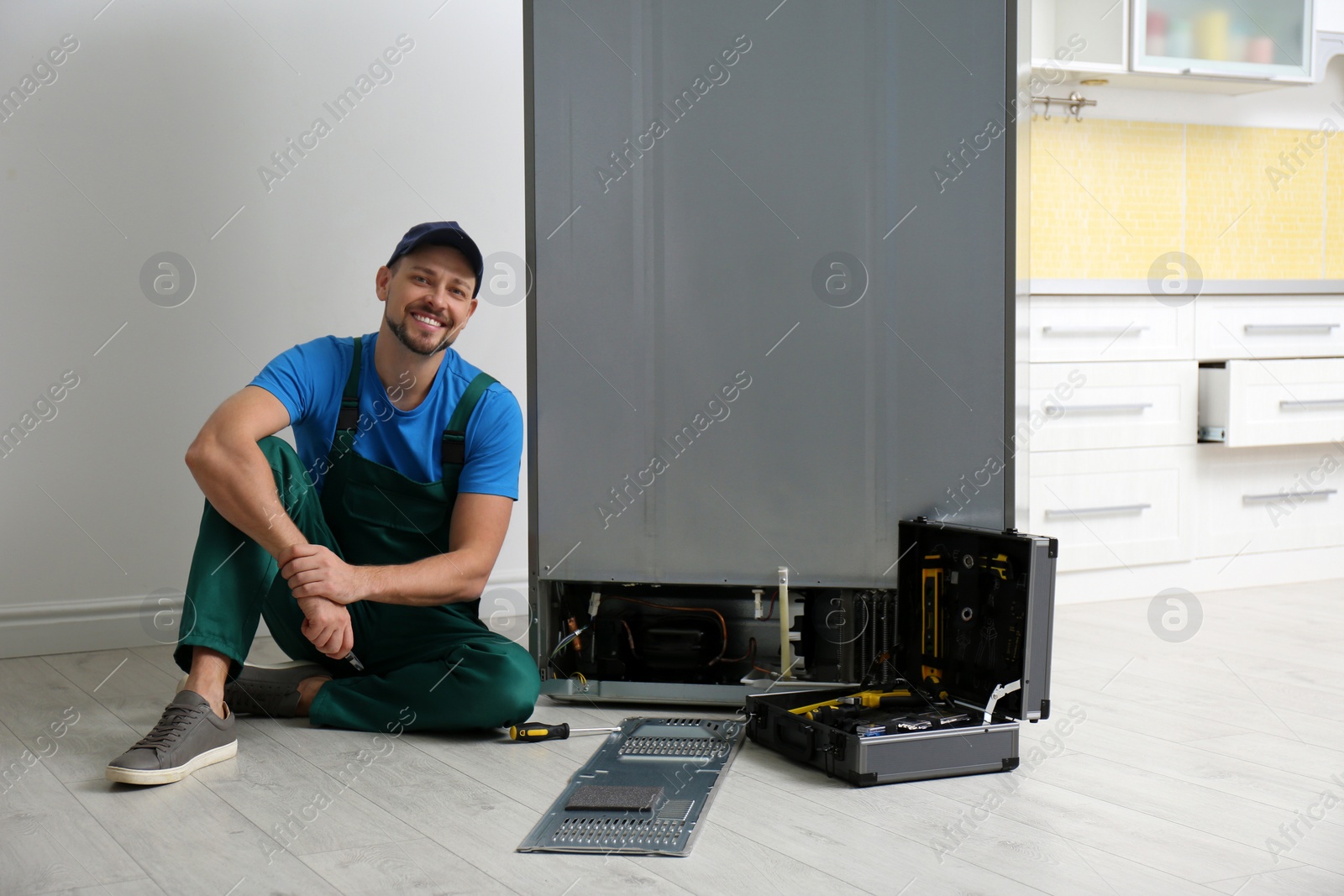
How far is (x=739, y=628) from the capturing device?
7.58 feet

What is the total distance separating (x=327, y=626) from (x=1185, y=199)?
3.12 m

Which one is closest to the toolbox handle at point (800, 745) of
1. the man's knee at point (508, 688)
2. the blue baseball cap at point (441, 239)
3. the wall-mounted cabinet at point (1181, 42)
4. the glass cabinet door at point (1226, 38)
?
the man's knee at point (508, 688)

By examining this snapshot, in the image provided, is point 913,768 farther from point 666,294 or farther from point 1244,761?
point 666,294

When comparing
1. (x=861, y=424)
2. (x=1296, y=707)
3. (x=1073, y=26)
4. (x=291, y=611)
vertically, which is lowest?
(x=1296, y=707)

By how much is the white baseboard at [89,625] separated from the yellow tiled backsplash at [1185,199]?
209 centimetres

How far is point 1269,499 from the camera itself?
3377 millimetres

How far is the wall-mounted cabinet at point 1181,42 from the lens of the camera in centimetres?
336

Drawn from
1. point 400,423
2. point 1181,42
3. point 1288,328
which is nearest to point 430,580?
point 400,423

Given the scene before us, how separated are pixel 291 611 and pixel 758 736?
2.81 ft

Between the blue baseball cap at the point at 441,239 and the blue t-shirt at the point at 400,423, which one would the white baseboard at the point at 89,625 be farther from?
the blue baseball cap at the point at 441,239

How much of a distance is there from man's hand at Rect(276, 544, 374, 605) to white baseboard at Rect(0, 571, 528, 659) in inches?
34.3

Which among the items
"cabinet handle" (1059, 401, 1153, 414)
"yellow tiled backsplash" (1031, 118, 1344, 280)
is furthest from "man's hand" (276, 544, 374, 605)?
"yellow tiled backsplash" (1031, 118, 1344, 280)

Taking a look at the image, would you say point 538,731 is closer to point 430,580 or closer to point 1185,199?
point 430,580

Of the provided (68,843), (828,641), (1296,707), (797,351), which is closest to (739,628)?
(828,641)
